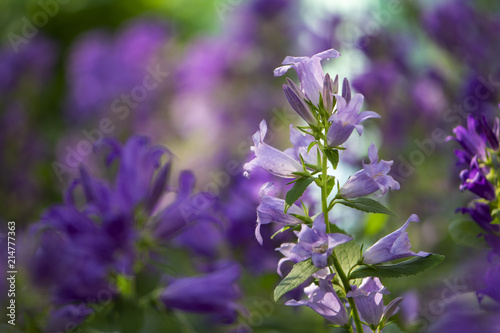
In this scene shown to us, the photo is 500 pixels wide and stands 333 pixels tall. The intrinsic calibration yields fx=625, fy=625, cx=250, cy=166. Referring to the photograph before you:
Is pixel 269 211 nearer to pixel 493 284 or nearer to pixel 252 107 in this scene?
pixel 493 284

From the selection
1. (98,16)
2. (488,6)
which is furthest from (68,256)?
(98,16)

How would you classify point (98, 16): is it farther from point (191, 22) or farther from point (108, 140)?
point (108, 140)

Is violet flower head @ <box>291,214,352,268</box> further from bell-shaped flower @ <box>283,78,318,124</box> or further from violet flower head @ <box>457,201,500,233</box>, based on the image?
violet flower head @ <box>457,201,500,233</box>

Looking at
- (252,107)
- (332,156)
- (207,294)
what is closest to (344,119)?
(332,156)

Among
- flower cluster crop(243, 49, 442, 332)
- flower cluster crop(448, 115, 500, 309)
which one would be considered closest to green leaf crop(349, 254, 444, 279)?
flower cluster crop(243, 49, 442, 332)

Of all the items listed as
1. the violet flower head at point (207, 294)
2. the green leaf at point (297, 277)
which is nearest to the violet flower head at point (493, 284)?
the green leaf at point (297, 277)

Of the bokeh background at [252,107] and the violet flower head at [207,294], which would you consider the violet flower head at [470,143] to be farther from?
the violet flower head at [207,294]
